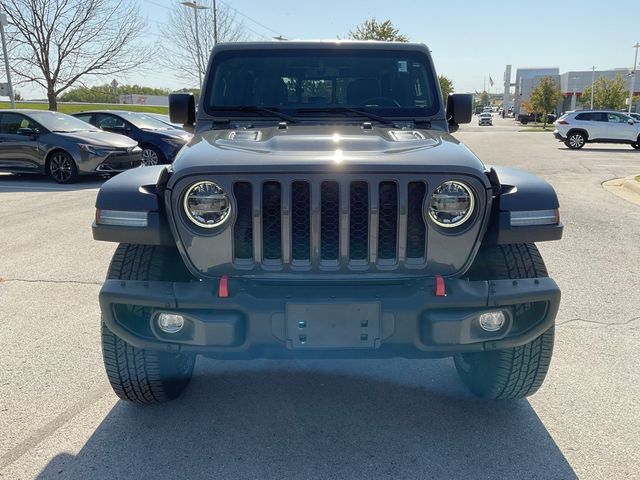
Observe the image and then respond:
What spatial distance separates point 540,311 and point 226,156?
5.10 ft

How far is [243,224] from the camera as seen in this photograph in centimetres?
238

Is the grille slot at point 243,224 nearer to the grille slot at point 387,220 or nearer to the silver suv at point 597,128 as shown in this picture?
the grille slot at point 387,220

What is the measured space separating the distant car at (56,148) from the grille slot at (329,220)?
9.84 m

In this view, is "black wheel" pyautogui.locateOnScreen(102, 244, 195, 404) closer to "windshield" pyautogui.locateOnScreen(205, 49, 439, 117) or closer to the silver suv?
"windshield" pyautogui.locateOnScreen(205, 49, 439, 117)

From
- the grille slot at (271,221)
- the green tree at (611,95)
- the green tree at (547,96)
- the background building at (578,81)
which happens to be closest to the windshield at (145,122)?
the grille slot at (271,221)

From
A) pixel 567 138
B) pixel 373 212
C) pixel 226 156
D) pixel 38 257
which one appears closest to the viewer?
pixel 373 212

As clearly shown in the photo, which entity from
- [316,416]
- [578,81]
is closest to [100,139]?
[316,416]

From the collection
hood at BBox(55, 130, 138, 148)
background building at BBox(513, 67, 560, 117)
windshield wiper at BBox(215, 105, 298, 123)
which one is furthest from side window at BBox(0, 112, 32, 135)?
background building at BBox(513, 67, 560, 117)

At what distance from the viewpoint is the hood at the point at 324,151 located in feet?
7.69

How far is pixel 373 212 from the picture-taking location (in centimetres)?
232

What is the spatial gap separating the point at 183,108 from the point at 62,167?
842 cm

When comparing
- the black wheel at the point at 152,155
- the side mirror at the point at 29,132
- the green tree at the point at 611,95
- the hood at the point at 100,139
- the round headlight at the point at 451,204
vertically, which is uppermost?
the green tree at the point at 611,95

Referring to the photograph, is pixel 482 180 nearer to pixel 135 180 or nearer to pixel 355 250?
pixel 355 250

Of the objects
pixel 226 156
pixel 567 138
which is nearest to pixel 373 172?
pixel 226 156
